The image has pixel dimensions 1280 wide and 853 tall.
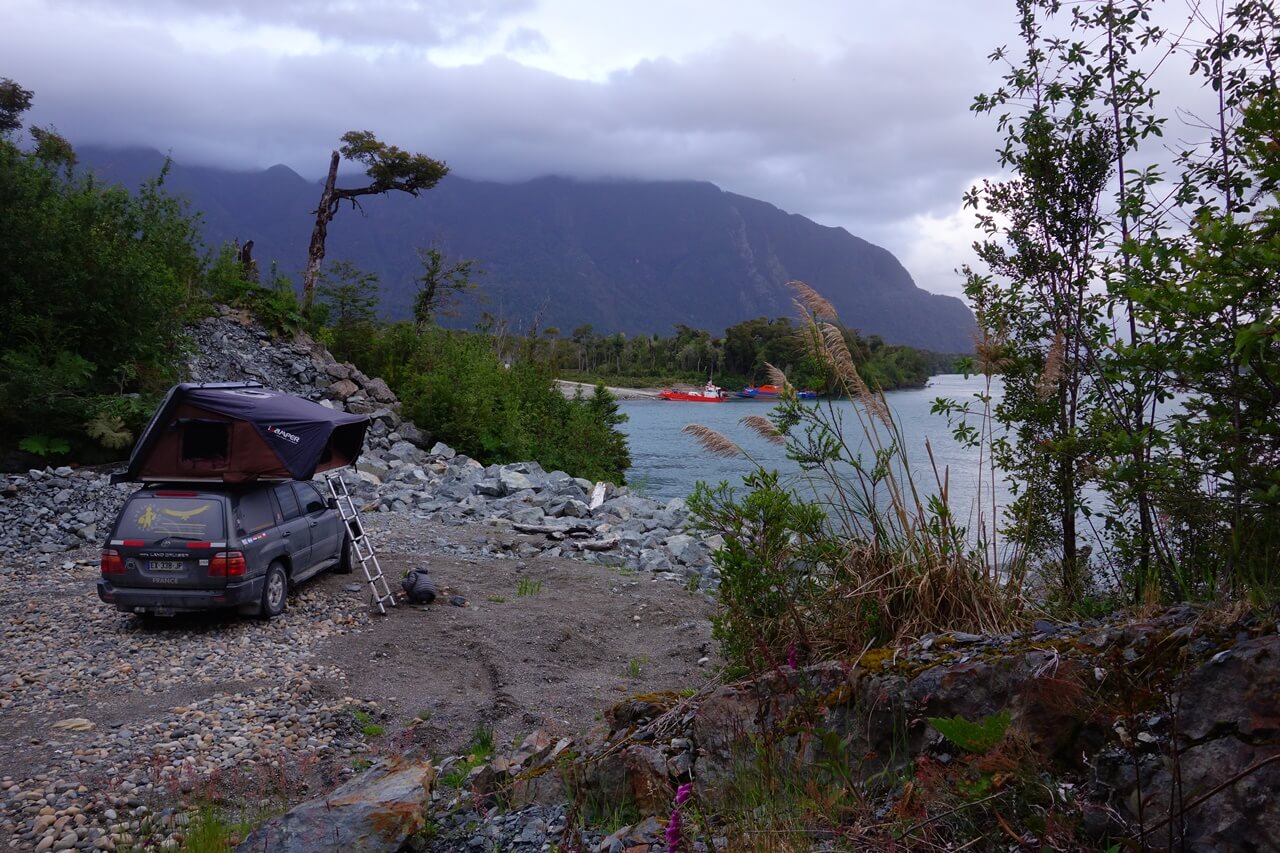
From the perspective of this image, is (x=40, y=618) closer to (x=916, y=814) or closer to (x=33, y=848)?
(x=33, y=848)

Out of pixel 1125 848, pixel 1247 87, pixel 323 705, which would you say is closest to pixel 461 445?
pixel 323 705

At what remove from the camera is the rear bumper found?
938 centimetres

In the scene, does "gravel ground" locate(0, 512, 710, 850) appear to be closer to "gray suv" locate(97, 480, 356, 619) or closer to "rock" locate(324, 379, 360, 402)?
"gray suv" locate(97, 480, 356, 619)

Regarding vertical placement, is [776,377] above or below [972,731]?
above

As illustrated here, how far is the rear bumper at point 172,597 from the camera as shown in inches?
369

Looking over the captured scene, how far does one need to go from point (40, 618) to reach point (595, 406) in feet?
78.3

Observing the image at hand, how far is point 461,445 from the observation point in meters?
25.4

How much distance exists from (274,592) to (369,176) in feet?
83.2

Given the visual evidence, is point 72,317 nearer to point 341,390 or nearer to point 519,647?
point 341,390

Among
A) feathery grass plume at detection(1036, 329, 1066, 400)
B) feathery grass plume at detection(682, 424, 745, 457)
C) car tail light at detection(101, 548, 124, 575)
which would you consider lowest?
car tail light at detection(101, 548, 124, 575)

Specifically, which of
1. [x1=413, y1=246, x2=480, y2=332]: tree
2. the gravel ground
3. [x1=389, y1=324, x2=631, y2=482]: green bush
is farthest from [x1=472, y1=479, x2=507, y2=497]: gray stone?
[x1=413, y1=246, x2=480, y2=332]: tree

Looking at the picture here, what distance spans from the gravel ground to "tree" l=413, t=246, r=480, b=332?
24.3 m

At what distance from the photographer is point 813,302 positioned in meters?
6.61

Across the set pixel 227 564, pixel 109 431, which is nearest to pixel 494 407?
pixel 109 431
